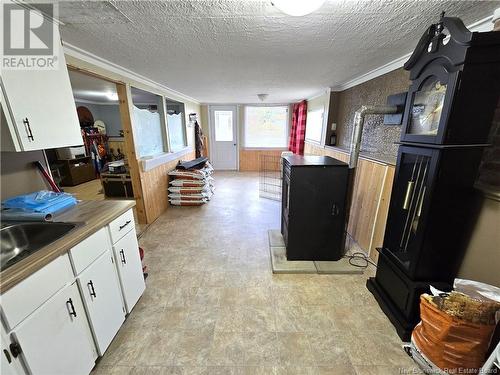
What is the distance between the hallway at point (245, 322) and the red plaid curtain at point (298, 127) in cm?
395

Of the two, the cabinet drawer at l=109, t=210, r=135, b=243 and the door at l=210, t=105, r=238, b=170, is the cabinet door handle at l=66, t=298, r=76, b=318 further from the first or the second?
the door at l=210, t=105, r=238, b=170

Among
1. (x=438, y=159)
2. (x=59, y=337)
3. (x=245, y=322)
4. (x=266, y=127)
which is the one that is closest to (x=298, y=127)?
(x=266, y=127)

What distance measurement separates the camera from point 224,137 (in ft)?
22.7

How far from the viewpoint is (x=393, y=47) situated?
1.92 meters

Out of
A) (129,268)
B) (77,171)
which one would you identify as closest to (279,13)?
(129,268)

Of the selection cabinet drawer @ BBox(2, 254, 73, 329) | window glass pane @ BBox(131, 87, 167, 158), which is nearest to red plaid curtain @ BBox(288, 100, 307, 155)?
window glass pane @ BBox(131, 87, 167, 158)

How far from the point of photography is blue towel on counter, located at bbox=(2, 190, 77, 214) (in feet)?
4.40

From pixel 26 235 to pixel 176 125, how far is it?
3769 mm

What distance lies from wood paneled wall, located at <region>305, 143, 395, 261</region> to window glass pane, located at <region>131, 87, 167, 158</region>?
3.17 metres

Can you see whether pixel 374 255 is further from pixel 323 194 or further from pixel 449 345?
pixel 449 345

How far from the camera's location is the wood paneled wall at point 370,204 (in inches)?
86.5

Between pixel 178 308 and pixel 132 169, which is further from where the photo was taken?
pixel 132 169

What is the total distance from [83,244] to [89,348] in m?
0.64

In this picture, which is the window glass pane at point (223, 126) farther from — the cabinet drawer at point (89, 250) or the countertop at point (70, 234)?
the cabinet drawer at point (89, 250)
